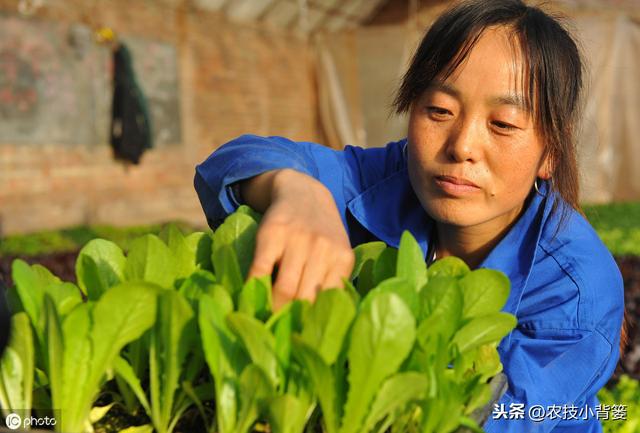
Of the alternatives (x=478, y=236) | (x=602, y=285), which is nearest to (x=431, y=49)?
(x=478, y=236)

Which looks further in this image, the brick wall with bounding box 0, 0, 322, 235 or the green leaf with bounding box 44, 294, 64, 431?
the brick wall with bounding box 0, 0, 322, 235

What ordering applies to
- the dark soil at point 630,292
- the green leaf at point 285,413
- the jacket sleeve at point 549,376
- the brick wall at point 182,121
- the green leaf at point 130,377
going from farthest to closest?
1. the brick wall at point 182,121
2. the dark soil at point 630,292
3. the jacket sleeve at point 549,376
4. the green leaf at point 130,377
5. the green leaf at point 285,413

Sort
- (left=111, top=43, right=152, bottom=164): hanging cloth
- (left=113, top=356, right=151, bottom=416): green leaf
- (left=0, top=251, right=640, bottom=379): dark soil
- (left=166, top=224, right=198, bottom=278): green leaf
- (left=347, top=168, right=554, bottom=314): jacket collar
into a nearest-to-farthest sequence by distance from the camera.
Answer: (left=113, top=356, right=151, bottom=416): green leaf
(left=166, top=224, right=198, bottom=278): green leaf
(left=347, top=168, right=554, bottom=314): jacket collar
(left=0, top=251, right=640, bottom=379): dark soil
(left=111, top=43, right=152, bottom=164): hanging cloth

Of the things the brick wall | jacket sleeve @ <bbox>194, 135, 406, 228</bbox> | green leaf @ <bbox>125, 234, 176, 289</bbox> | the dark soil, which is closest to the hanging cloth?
the brick wall

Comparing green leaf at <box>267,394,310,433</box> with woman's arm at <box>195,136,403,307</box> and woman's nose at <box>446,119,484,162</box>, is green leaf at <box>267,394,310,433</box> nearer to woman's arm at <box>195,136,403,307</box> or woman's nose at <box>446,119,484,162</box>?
woman's arm at <box>195,136,403,307</box>

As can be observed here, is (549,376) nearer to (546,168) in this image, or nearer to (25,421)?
(546,168)

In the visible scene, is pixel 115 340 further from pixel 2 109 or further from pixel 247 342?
pixel 2 109

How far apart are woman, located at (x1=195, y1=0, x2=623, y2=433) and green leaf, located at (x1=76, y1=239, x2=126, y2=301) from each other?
0.21 meters

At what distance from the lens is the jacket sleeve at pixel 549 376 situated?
97cm

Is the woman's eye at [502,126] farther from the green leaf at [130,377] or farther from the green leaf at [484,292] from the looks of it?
the green leaf at [130,377]

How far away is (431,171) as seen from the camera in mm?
1141

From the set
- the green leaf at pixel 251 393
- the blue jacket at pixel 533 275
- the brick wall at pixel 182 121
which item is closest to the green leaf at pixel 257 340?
the green leaf at pixel 251 393

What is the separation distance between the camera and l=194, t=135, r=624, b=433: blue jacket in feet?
3.34

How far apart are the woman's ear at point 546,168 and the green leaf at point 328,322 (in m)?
0.72
